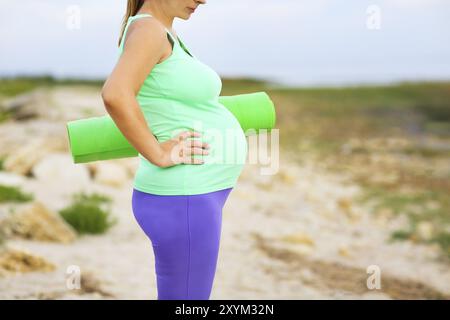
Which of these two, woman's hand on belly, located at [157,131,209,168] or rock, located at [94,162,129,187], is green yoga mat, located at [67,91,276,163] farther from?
rock, located at [94,162,129,187]

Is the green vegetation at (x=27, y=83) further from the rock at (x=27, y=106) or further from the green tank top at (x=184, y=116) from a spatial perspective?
the green tank top at (x=184, y=116)

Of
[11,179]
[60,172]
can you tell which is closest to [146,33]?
[11,179]

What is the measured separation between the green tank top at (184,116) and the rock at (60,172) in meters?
5.76

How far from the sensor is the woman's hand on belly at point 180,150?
213cm

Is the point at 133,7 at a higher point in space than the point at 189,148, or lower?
higher

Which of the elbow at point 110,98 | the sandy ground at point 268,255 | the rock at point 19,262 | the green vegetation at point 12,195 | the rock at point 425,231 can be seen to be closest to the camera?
the elbow at point 110,98

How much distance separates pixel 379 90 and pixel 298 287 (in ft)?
115

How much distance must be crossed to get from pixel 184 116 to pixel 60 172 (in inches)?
238

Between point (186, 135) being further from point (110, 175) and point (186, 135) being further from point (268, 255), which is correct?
point (110, 175)

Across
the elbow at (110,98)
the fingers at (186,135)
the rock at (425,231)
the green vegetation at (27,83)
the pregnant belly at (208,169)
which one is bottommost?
the rock at (425,231)

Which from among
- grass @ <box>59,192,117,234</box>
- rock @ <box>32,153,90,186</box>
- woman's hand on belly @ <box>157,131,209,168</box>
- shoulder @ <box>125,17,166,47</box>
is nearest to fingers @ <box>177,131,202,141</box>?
woman's hand on belly @ <box>157,131,209,168</box>

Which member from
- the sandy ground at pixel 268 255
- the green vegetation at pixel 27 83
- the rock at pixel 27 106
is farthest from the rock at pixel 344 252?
the green vegetation at pixel 27 83

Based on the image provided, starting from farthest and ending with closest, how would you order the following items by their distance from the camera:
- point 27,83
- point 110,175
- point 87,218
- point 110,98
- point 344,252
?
point 27,83 < point 110,175 < point 344,252 < point 87,218 < point 110,98

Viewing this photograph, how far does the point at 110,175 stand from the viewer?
8242mm
